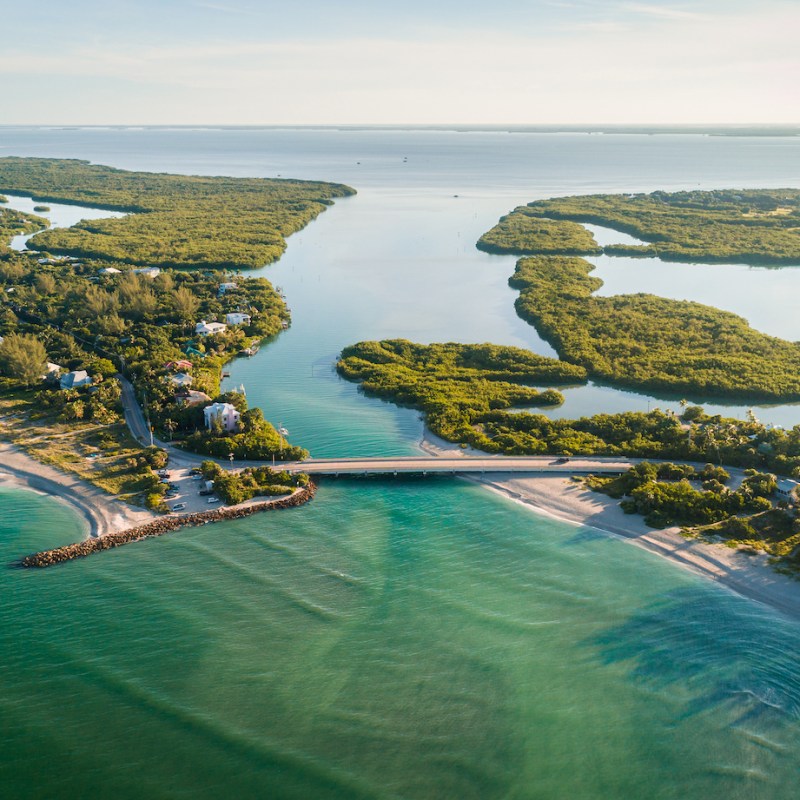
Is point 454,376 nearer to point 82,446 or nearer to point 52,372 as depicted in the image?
point 82,446

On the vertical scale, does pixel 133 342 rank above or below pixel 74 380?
above

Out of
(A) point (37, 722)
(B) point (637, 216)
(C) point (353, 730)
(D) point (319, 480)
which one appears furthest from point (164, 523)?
(B) point (637, 216)

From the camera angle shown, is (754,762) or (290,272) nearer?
(754,762)

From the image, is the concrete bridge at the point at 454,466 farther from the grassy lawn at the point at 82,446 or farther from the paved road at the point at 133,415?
the paved road at the point at 133,415

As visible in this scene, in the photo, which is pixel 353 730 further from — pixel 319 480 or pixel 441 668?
pixel 319 480

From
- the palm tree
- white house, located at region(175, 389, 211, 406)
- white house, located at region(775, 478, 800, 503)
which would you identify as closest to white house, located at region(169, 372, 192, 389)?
white house, located at region(175, 389, 211, 406)

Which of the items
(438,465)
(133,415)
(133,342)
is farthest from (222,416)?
(133,342)
